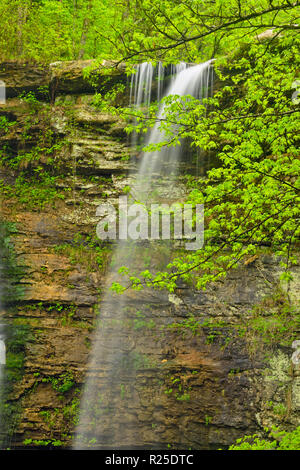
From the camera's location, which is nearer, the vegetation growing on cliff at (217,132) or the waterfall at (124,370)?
the vegetation growing on cliff at (217,132)

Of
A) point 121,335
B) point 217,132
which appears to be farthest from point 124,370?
point 217,132

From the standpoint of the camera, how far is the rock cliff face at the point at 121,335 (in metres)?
6.59

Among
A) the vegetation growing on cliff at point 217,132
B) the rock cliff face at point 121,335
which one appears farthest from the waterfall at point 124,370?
the vegetation growing on cliff at point 217,132

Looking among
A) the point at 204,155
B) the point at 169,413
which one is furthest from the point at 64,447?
the point at 204,155

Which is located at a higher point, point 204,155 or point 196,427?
point 204,155

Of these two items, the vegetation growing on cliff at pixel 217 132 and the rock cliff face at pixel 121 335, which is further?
the rock cliff face at pixel 121 335

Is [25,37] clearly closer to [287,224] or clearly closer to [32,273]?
[32,273]

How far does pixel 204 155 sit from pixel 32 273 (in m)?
A: 5.56

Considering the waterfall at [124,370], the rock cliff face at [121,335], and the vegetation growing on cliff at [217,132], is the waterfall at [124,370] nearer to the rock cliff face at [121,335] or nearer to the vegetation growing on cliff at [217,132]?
the rock cliff face at [121,335]

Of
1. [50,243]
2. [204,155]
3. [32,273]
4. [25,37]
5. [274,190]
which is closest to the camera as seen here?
[274,190]

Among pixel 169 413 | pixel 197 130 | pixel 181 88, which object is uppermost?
pixel 181 88

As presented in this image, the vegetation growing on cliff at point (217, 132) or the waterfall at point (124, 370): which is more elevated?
the vegetation growing on cliff at point (217, 132)

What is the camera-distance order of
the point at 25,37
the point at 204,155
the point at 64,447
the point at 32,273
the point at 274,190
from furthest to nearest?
the point at 25,37, the point at 204,155, the point at 32,273, the point at 64,447, the point at 274,190

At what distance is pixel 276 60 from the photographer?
4348 millimetres
